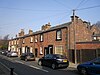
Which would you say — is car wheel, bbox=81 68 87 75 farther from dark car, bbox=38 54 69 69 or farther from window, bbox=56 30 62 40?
window, bbox=56 30 62 40

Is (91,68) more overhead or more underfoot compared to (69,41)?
more underfoot

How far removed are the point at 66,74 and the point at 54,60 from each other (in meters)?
4.37

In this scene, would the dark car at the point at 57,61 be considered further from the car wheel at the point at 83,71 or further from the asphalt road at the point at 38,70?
the car wheel at the point at 83,71

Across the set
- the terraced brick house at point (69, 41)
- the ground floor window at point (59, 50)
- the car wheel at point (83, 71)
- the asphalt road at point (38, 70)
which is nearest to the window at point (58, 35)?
the terraced brick house at point (69, 41)

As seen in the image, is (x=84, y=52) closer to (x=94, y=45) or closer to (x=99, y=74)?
(x=94, y=45)

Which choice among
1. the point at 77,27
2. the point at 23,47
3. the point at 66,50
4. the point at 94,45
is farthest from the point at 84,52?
the point at 23,47

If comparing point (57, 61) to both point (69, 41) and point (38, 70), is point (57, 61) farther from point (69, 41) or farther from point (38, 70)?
point (69, 41)

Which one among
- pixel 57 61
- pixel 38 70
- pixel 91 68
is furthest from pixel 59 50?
pixel 91 68

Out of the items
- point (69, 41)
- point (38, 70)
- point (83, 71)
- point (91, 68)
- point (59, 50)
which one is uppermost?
point (69, 41)

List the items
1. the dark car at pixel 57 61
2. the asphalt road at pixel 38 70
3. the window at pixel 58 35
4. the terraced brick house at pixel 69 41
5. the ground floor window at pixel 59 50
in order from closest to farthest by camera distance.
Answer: the asphalt road at pixel 38 70 < the dark car at pixel 57 61 < the terraced brick house at pixel 69 41 < the ground floor window at pixel 59 50 < the window at pixel 58 35

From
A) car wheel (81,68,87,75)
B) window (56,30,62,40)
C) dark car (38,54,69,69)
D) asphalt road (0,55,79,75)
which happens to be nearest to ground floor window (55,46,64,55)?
window (56,30,62,40)

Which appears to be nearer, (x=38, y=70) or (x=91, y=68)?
(x=91, y=68)

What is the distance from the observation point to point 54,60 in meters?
19.8

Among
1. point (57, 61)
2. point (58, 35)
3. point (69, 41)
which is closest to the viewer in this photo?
point (57, 61)
